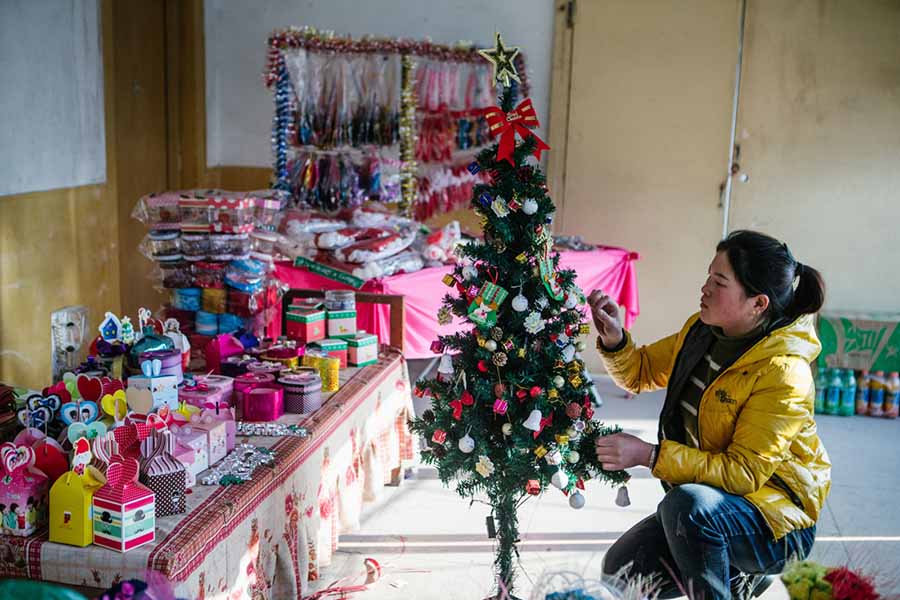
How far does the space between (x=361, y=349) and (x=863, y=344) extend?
329 cm

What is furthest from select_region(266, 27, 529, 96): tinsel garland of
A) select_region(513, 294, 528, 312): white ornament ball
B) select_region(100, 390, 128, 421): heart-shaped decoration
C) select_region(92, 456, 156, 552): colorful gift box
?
select_region(92, 456, 156, 552): colorful gift box

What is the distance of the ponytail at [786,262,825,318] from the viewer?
215 cm

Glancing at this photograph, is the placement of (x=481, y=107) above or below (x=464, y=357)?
above

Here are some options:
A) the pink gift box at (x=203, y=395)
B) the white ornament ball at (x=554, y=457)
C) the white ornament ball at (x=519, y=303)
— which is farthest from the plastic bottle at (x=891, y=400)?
the pink gift box at (x=203, y=395)

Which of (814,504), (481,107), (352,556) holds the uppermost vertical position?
(481,107)

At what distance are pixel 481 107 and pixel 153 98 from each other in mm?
1892

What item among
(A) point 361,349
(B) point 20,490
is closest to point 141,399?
(B) point 20,490

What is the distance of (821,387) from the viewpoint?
17.0ft

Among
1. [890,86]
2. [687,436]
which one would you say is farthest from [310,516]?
[890,86]

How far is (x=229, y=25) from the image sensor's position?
5.67 meters

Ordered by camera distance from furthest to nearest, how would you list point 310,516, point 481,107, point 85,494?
point 481,107
point 310,516
point 85,494

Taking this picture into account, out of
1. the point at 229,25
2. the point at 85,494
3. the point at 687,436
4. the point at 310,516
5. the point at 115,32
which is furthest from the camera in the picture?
the point at 229,25

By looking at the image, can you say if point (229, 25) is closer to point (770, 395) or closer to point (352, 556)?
point (352, 556)

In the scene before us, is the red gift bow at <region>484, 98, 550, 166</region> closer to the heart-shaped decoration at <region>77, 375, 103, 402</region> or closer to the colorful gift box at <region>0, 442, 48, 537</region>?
the heart-shaped decoration at <region>77, 375, 103, 402</region>
